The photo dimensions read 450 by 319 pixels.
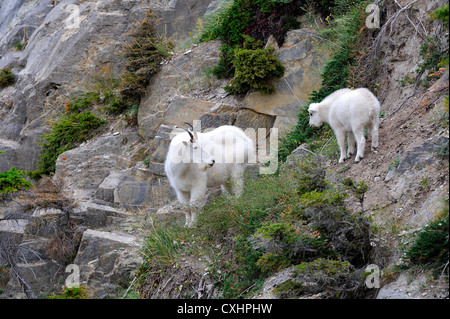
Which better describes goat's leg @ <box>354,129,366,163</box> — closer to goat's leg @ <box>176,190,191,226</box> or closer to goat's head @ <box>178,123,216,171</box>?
goat's head @ <box>178,123,216,171</box>

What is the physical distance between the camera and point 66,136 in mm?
14625

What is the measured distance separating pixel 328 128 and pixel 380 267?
205 inches

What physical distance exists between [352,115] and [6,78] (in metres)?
15.9

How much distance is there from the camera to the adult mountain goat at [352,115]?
775cm

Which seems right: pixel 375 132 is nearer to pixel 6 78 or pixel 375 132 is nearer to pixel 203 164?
pixel 203 164

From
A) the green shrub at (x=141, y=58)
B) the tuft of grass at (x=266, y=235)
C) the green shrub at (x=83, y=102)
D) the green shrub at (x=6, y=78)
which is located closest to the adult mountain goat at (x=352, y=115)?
the tuft of grass at (x=266, y=235)

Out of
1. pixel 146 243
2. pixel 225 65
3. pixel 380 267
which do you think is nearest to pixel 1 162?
pixel 225 65

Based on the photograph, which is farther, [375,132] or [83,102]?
[83,102]

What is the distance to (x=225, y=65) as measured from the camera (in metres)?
13.7

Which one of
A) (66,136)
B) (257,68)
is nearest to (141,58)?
(66,136)

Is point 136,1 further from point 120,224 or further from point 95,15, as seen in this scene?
point 120,224

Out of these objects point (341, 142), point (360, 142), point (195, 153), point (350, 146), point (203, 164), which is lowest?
point (350, 146)

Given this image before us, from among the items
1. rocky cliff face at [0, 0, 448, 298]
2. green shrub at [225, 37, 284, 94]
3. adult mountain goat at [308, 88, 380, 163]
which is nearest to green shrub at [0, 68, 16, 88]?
rocky cliff face at [0, 0, 448, 298]

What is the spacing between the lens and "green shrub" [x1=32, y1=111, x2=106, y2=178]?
14.6 metres
